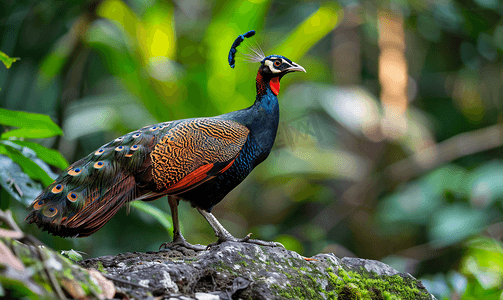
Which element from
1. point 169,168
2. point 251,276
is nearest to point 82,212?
point 169,168

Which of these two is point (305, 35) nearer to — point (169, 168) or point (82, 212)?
point (169, 168)

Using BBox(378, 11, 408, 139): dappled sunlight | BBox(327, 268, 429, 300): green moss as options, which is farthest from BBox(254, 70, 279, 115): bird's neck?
BBox(378, 11, 408, 139): dappled sunlight

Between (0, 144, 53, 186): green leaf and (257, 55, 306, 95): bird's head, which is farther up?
(257, 55, 306, 95): bird's head

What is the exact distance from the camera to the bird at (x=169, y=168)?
130 inches

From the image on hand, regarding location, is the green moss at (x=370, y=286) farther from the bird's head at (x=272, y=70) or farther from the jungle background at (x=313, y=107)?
the bird's head at (x=272, y=70)

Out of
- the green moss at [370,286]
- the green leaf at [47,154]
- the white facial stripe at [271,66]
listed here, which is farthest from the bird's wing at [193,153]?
the green moss at [370,286]

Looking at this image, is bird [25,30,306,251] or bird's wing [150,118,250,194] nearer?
bird [25,30,306,251]

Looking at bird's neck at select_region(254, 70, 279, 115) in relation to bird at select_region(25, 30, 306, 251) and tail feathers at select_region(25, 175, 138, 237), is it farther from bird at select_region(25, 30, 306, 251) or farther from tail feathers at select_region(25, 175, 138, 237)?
tail feathers at select_region(25, 175, 138, 237)

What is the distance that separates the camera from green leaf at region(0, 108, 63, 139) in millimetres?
3615

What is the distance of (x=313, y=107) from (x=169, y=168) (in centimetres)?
701

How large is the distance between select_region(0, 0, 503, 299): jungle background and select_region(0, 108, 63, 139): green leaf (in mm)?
19

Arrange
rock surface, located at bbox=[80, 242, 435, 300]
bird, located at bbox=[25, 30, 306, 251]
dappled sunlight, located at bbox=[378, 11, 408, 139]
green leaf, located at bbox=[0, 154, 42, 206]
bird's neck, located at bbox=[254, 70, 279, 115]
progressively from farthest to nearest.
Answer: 1. dappled sunlight, located at bbox=[378, 11, 408, 139]
2. bird's neck, located at bbox=[254, 70, 279, 115]
3. green leaf, located at bbox=[0, 154, 42, 206]
4. bird, located at bbox=[25, 30, 306, 251]
5. rock surface, located at bbox=[80, 242, 435, 300]

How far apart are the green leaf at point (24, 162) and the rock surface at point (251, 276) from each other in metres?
0.91

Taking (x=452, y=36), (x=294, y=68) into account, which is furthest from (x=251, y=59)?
(x=452, y=36)
